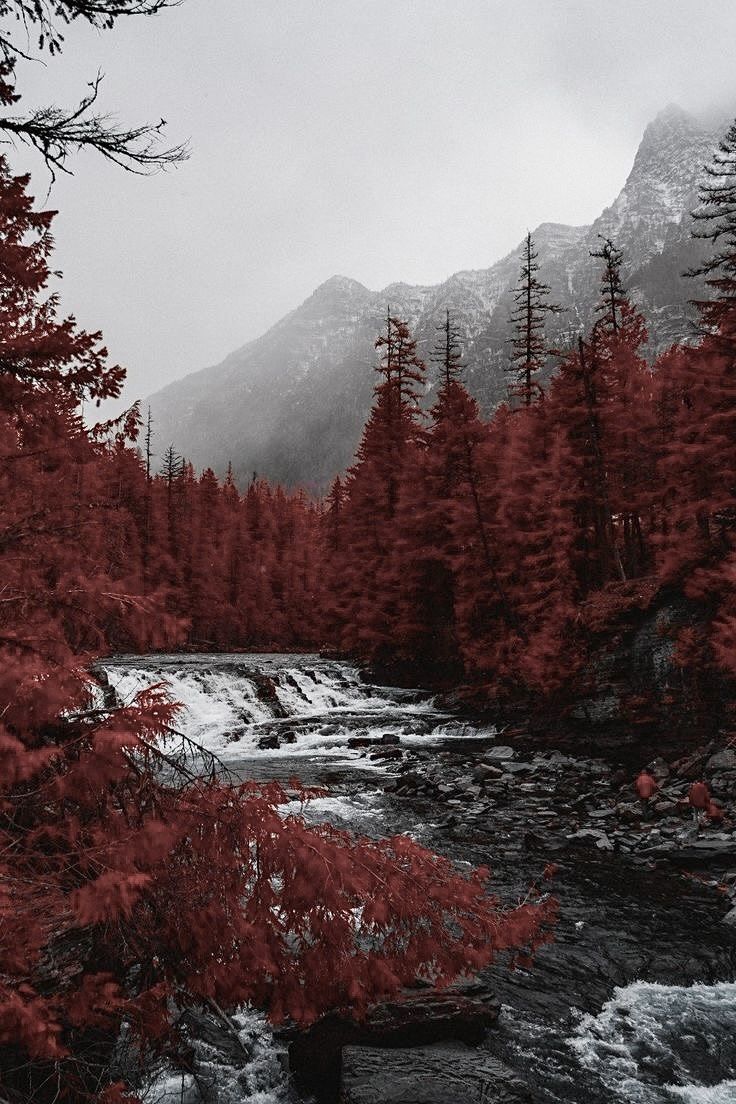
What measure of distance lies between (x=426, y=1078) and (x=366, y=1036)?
0.63 meters

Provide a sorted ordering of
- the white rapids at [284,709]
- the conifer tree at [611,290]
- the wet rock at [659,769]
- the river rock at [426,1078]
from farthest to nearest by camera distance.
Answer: the conifer tree at [611,290] → the white rapids at [284,709] → the wet rock at [659,769] → the river rock at [426,1078]

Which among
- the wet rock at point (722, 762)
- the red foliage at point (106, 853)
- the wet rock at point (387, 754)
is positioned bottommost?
the wet rock at point (387, 754)

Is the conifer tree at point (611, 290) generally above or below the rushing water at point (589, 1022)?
above

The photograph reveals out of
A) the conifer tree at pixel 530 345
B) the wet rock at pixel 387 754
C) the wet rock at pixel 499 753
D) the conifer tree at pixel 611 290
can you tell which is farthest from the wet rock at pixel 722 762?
the conifer tree at pixel 611 290

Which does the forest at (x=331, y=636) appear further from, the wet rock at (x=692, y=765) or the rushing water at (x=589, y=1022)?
the wet rock at (x=692, y=765)

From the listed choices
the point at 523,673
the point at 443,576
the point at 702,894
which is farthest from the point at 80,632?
the point at 443,576

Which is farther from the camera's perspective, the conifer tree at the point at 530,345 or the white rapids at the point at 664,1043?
the conifer tree at the point at 530,345

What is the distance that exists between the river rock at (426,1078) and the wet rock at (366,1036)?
0.08 metres

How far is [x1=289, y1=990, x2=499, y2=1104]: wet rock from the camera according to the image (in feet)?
18.4

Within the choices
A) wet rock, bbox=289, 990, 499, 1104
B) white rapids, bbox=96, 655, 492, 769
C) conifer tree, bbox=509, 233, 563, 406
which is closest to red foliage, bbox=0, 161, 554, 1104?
wet rock, bbox=289, 990, 499, 1104

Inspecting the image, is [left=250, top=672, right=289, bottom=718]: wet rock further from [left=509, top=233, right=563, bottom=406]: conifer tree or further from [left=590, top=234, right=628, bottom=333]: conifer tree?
[left=590, top=234, right=628, bottom=333]: conifer tree

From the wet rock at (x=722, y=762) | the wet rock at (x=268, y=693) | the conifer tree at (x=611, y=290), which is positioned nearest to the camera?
the wet rock at (x=722, y=762)

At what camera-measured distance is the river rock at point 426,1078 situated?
5164 mm

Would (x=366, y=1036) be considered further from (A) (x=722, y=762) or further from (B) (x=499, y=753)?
(B) (x=499, y=753)
